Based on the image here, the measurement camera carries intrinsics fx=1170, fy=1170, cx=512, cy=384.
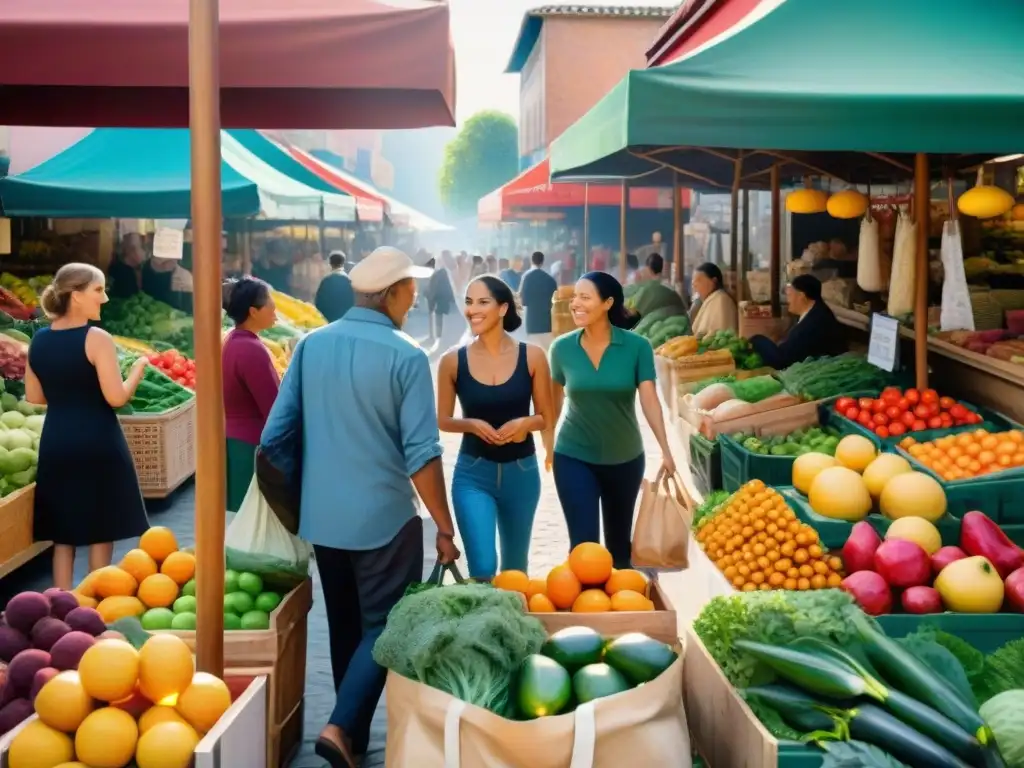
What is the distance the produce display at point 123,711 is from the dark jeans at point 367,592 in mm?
1036

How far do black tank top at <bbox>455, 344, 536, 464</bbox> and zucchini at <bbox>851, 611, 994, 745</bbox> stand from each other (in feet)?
6.98

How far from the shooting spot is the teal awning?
4.83m

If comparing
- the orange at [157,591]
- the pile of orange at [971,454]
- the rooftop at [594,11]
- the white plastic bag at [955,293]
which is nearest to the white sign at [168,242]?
the white plastic bag at [955,293]

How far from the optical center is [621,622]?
150 inches

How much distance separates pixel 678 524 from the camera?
17.4 feet

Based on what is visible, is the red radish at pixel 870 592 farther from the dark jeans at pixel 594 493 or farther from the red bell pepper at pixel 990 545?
the dark jeans at pixel 594 493

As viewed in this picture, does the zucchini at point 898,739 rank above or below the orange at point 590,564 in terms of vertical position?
below

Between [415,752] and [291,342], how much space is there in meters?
9.91

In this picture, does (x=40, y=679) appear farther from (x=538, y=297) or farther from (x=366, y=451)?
(x=538, y=297)

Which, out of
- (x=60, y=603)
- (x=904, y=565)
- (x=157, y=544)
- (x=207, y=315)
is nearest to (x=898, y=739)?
(x=904, y=565)

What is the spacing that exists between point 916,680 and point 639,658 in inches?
30.6

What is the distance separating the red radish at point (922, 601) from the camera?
4.26 meters

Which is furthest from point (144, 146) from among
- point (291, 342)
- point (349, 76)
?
point (349, 76)

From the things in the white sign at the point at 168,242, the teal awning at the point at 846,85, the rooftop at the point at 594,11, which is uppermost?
the rooftop at the point at 594,11
